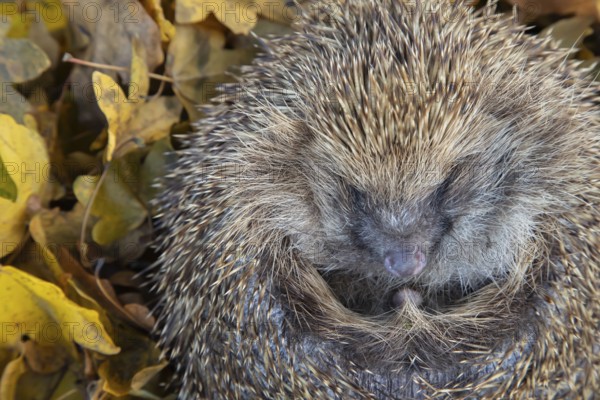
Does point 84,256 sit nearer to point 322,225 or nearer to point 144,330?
point 144,330

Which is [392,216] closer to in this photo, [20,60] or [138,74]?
[138,74]

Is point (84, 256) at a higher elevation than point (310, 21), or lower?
lower

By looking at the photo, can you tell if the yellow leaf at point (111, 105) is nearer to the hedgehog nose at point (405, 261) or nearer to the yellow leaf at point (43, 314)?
the yellow leaf at point (43, 314)

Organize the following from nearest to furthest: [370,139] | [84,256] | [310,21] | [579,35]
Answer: [370,139] < [310,21] < [84,256] < [579,35]

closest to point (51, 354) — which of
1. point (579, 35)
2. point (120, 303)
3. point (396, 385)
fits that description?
point (120, 303)

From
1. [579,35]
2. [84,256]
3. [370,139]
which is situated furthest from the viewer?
[579,35]

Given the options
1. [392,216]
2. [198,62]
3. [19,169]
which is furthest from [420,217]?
[19,169]

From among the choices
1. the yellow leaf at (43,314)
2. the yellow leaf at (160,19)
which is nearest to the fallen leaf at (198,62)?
the yellow leaf at (160,19)

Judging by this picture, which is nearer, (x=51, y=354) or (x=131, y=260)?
(x=51, y=354)
